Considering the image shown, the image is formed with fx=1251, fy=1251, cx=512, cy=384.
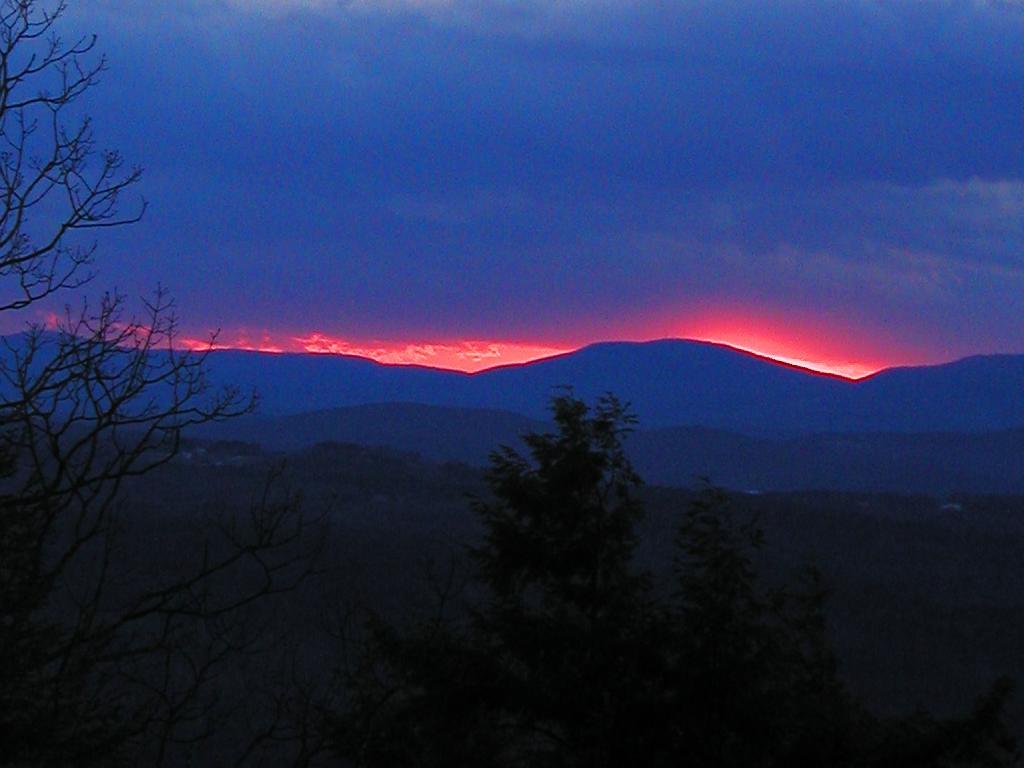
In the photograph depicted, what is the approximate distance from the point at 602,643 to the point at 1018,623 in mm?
34931

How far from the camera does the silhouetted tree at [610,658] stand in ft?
30.5

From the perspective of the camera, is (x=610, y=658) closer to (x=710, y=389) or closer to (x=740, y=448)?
(x=740, y=448)

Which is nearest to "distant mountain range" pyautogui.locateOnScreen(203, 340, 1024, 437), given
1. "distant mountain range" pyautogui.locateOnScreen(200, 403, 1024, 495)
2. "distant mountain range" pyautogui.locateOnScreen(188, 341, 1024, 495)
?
"distant mountain range" pyautogui.locateOnScreen(188, 341, 1024, 495)

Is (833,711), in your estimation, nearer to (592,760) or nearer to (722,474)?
(592,760)

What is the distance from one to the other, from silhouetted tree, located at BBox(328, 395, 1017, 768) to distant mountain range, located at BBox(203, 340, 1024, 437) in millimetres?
95527

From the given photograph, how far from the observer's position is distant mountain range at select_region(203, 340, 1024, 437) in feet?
365

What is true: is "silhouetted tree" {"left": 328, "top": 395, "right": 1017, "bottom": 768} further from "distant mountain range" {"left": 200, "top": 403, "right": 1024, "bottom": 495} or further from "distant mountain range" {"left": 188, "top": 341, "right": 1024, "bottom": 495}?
"distant mountain range" {"left": 200, "top": 403, "right": 1024, "bottom": 495}

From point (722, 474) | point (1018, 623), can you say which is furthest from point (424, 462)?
point (1018, 623)

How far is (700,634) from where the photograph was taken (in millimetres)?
9438

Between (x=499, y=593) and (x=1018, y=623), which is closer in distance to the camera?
(x=499, y=593)

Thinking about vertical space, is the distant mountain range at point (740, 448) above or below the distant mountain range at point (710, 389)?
below

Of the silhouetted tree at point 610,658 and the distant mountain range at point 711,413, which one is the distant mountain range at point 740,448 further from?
the silhouetted tree at point 610,658

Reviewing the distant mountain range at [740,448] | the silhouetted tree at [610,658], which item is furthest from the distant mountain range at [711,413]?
the silhouetted tree at [610,658]

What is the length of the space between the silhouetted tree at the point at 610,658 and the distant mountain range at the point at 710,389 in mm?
95527
